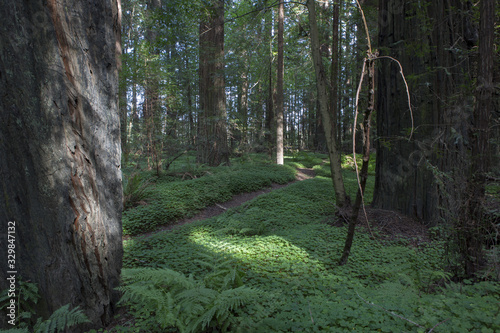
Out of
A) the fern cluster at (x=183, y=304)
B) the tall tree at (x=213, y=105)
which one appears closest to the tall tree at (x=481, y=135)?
the fern cluster at (x=183, y=304)

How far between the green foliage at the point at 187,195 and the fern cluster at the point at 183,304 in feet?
11.3

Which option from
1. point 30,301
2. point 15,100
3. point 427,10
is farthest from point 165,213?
point 427,10

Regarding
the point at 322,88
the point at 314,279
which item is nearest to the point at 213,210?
the point at 322,88

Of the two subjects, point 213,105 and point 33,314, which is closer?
point 33,314

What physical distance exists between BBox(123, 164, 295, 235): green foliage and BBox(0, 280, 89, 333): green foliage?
11.0 feet

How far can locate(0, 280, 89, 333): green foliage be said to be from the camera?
2.06 m

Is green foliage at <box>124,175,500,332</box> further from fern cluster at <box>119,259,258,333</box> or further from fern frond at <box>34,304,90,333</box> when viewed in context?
fern frond at <box>34,304,90,333</box>

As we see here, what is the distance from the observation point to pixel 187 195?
7625 mm

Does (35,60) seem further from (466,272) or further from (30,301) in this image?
(466,272)

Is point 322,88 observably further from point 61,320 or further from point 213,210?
point 61,320

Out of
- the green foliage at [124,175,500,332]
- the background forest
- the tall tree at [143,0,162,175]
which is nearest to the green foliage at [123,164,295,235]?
the background forest

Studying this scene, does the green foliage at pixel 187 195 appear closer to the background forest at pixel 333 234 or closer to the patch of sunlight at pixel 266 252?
the background forest at pixel 333 234

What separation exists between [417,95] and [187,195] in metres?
6.09

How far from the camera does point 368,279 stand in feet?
10.5
